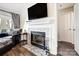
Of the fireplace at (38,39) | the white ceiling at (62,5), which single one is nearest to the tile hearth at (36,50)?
the fireplace at (38,39)

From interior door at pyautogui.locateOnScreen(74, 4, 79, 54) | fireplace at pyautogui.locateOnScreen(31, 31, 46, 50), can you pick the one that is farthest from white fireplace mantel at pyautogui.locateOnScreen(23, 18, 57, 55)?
interior door at pyautogui.locateOnScreen(74, 4, 79, 54)

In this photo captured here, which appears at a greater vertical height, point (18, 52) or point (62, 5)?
point (62, 5)

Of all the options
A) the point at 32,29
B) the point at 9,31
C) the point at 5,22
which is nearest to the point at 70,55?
the point at 32,29

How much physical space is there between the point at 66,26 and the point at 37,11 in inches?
25.4

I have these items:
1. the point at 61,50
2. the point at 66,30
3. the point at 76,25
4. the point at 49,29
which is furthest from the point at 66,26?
the point at 61,50

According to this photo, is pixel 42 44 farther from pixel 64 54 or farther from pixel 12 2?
pixel 12 2

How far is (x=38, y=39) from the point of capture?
6.52ft

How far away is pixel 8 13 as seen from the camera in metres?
1.83

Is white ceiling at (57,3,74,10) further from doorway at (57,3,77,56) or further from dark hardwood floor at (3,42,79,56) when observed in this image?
dark hardwood floor at (3,42,79,56)

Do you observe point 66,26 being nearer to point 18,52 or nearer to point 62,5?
point 62,5

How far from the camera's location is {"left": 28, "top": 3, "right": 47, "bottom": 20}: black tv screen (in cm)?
188

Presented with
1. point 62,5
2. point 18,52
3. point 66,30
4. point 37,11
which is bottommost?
point 18,52

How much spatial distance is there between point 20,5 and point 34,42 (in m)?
0.79

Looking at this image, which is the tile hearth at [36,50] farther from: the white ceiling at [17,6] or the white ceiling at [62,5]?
the white ceiling at [62,5]
